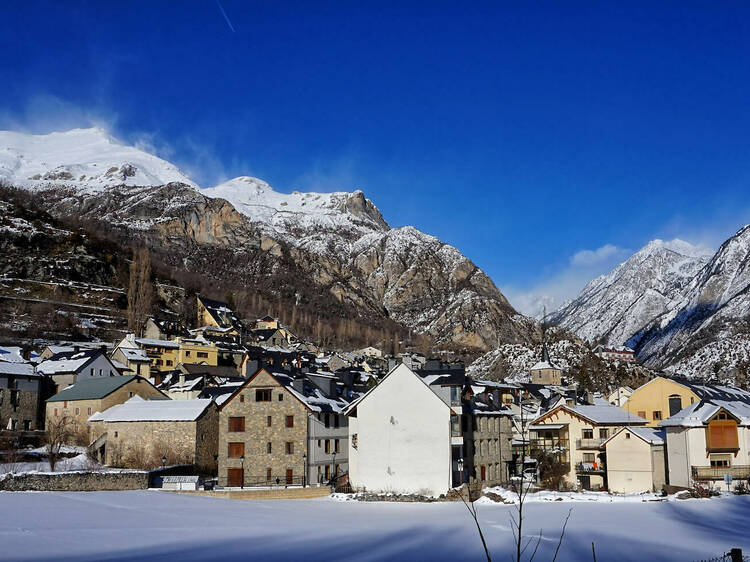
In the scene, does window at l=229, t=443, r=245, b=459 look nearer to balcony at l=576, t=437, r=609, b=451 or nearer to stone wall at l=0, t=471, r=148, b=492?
stone wall at l=0, t=471, r=148, b=492

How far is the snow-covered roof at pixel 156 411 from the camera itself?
5269cm

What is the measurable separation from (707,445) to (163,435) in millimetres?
36998

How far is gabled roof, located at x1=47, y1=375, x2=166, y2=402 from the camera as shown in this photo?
198 feet

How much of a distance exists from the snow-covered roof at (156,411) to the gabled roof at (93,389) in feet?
13.7

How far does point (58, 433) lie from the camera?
55906mm

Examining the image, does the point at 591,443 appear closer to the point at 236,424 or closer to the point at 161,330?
the point at 236,424

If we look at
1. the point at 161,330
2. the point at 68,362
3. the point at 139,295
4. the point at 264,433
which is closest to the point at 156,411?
the point at 264,433

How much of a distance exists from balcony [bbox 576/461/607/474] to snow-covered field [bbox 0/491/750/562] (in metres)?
14.4

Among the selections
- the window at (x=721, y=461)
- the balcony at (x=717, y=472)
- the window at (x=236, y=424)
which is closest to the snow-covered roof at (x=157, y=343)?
the window at (x=236, y=424)

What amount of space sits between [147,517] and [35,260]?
99.4m

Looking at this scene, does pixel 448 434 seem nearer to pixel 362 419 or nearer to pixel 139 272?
pixel 362 419

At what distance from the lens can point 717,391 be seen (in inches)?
2854

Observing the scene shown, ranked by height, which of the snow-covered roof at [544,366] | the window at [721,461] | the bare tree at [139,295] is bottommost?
the window at [721,461]

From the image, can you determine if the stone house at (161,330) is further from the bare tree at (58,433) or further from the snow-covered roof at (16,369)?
the bare tree at (58,433)
